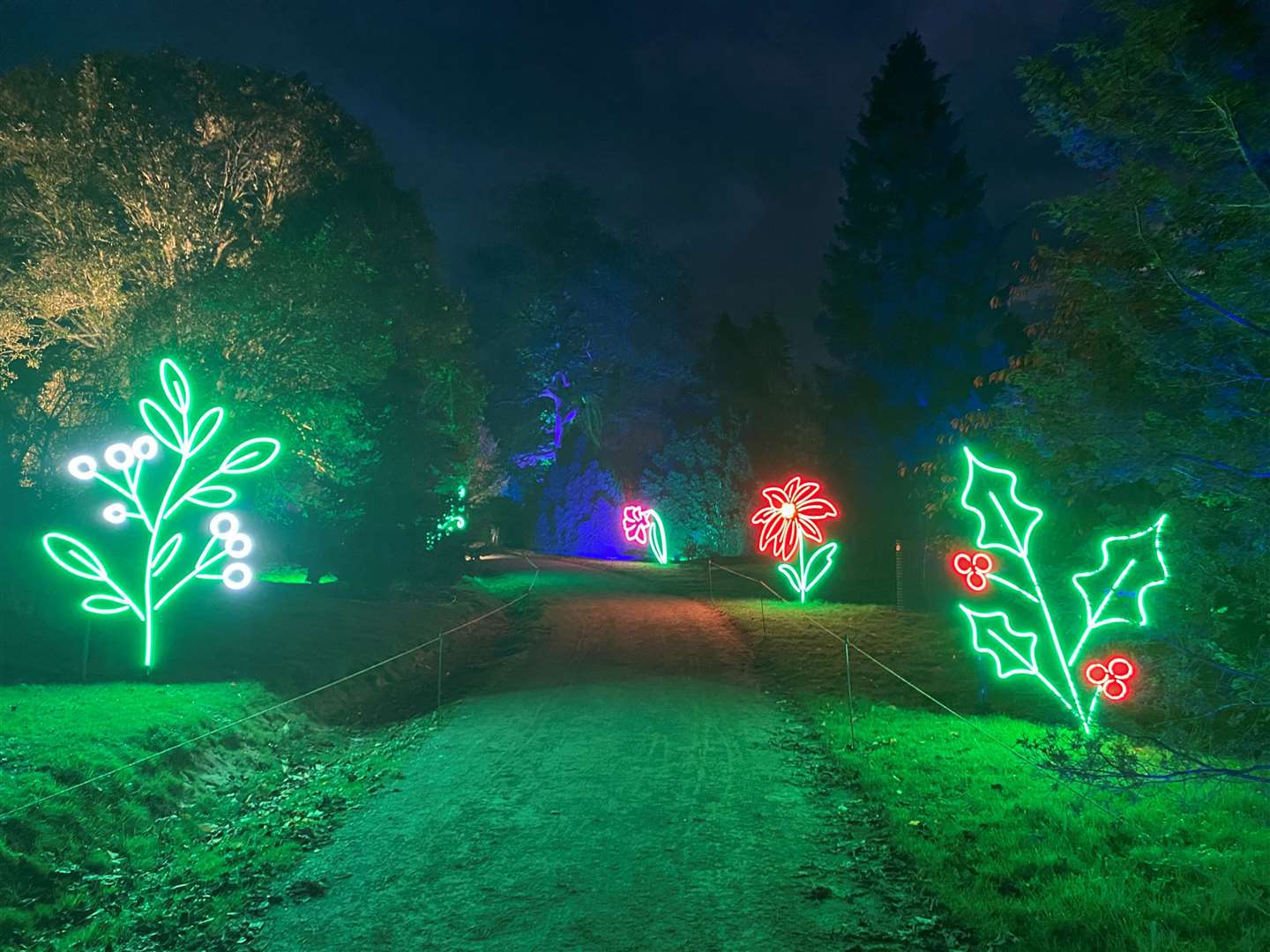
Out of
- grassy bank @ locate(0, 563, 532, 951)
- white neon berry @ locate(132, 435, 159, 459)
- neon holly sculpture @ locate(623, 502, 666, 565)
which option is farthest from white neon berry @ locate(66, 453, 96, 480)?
neon holly sculpture @ locate(623, 502, 666, 565)

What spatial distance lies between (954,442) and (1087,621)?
12834mm

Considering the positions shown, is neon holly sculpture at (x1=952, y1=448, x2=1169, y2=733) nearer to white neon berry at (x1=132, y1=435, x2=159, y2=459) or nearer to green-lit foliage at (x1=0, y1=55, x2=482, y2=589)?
white neon berry at (x1=132, y1=435, x2=159, y2=459)

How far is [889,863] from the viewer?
5.89 m

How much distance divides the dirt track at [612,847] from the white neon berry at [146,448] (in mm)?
5820

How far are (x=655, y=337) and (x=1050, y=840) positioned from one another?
42.4 m

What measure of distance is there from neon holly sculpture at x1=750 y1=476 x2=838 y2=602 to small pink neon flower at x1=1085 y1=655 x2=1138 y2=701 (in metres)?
13.2

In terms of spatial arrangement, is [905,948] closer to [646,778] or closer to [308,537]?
[646,778]

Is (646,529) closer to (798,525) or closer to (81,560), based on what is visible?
(798,525)

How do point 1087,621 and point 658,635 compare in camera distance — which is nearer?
point 1087,621

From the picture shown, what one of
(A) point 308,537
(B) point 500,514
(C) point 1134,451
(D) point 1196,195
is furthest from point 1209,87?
(B) point 500,514

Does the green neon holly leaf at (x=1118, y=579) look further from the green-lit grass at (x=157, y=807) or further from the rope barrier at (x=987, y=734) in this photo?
the green-lit grass at (x=157, y=807)

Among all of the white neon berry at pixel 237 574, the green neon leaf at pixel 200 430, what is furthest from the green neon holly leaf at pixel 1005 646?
the green neon leaf at pixel 200 430

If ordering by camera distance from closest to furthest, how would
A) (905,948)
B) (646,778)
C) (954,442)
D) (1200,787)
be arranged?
(905,948)
(1200,787)
(646,778)
(954,442)

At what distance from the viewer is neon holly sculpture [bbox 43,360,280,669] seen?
11.3 meters
